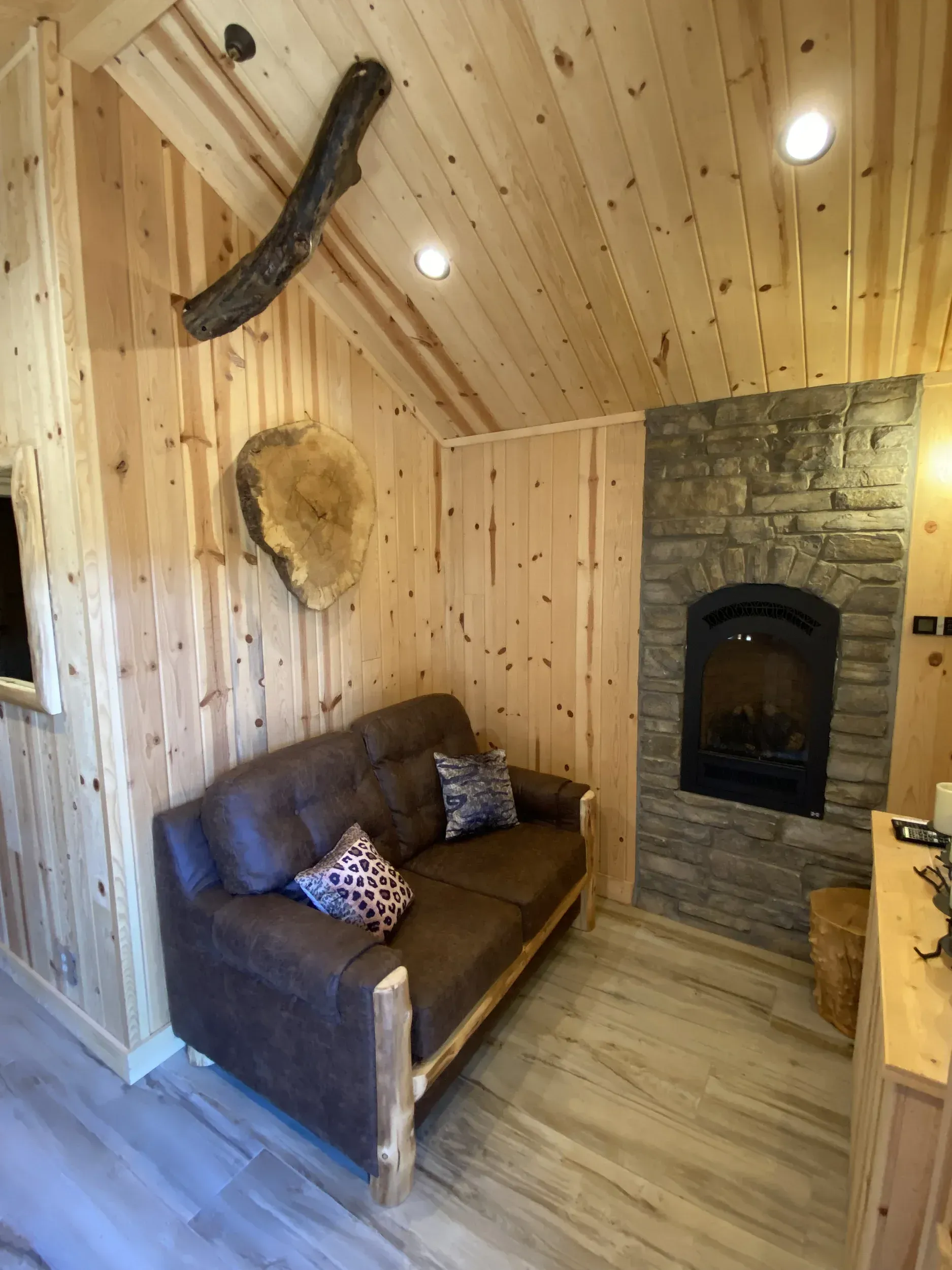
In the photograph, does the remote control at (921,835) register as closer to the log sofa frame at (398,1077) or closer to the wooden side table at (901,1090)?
the wooden side table at (901,1090)

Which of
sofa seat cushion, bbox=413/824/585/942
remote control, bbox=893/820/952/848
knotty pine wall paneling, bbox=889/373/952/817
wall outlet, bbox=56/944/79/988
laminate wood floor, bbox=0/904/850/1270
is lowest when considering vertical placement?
laminate wood floor, bbox=0/904/850/1270

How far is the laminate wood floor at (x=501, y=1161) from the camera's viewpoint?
149 cm

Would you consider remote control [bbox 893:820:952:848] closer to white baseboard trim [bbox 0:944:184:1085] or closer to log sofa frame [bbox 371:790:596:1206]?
log sofa frame [bbox 371:790:596:1206]

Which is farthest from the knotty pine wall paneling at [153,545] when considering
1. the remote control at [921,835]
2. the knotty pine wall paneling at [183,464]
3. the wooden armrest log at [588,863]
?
the remote control at [921,835]

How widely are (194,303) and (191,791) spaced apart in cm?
161

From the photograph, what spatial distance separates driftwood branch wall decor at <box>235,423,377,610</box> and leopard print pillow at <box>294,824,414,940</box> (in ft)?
3.29

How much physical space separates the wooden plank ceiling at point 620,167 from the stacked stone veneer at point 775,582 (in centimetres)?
18

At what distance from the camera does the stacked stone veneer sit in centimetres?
227

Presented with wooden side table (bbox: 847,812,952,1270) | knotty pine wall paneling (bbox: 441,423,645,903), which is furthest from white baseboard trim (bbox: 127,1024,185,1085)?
wooden side table (bbox: 847,812,952,1270)

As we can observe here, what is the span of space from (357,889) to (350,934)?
0.24 metres

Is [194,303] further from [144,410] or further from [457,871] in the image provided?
[457,871]

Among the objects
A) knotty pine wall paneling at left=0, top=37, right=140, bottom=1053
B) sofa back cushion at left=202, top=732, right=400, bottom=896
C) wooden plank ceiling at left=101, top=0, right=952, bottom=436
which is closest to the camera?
wooden plank ceiling at left=101, top=0, right=952, bottom=436

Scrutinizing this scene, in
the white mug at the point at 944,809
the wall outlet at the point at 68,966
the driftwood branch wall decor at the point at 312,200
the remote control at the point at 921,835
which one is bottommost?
the wall outlet at the point at 68,966

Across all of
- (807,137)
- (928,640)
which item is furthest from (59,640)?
(928,640)
